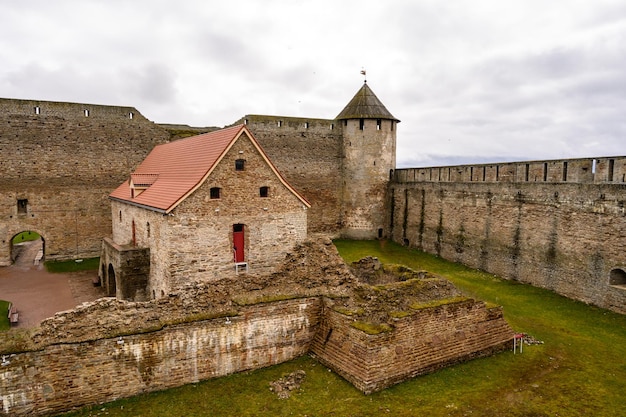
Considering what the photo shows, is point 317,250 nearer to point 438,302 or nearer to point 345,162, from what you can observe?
point 438,302

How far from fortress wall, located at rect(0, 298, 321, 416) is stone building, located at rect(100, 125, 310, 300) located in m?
3.71

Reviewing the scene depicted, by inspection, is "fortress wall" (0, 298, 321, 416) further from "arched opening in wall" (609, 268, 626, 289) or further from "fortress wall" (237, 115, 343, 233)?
"fortress wall" (237, 115, 343, 233)

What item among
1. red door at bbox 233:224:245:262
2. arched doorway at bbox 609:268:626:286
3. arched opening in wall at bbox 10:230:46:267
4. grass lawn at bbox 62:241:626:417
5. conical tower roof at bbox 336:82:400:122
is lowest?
grass lawn at bbox 62:241:626:417

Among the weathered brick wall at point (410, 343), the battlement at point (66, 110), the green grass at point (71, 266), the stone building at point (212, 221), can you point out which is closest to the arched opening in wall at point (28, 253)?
the green grass at point (71, 266)

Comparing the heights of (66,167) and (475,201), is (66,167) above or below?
above

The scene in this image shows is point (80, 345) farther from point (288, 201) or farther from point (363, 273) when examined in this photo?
point (363, 273)

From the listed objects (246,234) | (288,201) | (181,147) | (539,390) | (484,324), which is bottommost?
(539,390)

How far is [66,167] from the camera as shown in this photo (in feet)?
73.7

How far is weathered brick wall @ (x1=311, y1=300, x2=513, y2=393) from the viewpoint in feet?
33.4

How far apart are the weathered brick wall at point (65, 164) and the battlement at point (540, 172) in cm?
1572

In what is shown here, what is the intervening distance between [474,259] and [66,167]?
21.0 meters

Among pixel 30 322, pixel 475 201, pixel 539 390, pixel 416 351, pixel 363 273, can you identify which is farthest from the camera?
pixel 475 201

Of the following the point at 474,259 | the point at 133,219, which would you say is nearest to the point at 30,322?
the point at 133,219

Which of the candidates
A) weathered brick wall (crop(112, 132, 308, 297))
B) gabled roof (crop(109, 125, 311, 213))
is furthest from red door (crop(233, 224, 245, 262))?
Answer: gabled roof (crop(109, 125, 311, 213))
